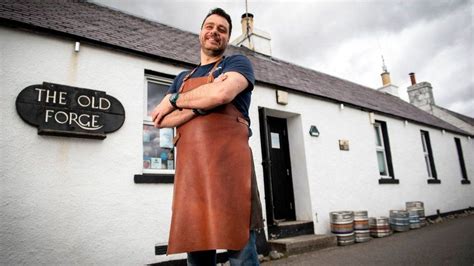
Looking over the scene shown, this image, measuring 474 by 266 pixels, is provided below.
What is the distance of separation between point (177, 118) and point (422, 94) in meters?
19.3

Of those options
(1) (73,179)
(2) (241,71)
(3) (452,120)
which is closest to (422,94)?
(3) (452,120)

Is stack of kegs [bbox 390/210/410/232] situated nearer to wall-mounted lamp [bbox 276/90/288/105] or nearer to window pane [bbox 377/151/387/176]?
window pane [bbox 377/151/387/176]

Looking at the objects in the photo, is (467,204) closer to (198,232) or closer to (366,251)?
(366,251)

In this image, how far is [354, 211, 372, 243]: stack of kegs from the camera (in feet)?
21.7

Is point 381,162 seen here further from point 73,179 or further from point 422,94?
point 422,94

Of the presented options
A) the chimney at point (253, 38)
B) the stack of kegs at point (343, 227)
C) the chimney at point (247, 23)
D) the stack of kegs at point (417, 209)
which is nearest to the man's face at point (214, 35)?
the stack of kegs at point (343, 227)

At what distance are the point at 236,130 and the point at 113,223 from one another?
126 inches

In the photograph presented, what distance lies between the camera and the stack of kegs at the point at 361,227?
21.7 feet

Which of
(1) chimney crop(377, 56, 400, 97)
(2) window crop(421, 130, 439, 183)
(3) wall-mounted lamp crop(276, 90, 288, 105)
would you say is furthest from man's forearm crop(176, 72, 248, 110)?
(1) chimney crop(377, 56, 400, 97)

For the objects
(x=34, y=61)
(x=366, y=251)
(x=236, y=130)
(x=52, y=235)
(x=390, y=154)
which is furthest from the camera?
(x=390, y=154)

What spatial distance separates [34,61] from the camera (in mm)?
4000

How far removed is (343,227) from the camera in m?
6.41

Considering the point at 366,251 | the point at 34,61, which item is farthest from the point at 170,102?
the point at 366,251

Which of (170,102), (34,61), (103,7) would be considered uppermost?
(103,7)
